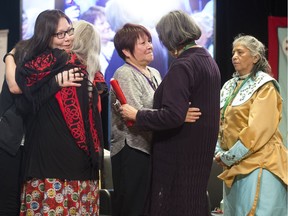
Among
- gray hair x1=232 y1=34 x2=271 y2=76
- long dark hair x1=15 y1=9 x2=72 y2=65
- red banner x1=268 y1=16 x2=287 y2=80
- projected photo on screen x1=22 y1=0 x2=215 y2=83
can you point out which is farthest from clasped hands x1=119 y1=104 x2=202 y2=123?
red banner x1=268 y1=16 x2=287 y2=80

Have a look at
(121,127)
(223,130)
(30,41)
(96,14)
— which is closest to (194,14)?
(96,14)

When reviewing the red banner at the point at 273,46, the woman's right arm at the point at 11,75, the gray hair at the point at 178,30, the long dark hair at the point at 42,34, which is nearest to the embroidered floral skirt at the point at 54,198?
the woman's right arm at the point at 11,75

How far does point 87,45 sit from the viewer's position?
241 cm

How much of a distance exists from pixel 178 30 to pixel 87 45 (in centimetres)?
46

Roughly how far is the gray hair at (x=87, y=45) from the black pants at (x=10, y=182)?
1.65 ft

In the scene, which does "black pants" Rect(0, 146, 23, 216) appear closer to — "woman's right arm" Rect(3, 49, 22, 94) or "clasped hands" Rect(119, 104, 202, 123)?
"woman's right arm" Rect(3, 49, 22, 94)

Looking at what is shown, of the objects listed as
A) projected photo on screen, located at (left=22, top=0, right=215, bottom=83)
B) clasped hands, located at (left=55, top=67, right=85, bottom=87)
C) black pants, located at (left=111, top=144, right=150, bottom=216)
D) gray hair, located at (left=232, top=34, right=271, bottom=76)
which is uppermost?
projected photo on screen, located at (left=22, top=0, right=215, bottom=83)

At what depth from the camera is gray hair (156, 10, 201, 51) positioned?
2.23m

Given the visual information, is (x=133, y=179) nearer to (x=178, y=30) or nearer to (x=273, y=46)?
(x=178, y=30)

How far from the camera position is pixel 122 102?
2354mm

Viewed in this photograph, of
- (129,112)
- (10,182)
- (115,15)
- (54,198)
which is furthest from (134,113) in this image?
(115,15)

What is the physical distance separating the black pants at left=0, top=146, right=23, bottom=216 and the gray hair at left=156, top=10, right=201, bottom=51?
2.72 ft

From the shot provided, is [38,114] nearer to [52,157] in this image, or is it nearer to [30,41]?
[52,157]

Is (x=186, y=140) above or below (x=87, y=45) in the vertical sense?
below
